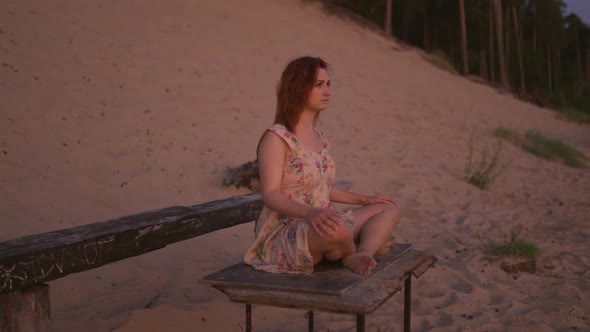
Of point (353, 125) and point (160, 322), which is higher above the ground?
point (353, 125)

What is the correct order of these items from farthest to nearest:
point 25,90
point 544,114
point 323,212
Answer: point 544,114 < point 25,90 < point 323,212

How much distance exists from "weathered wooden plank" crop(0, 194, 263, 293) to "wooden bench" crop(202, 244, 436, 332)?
48 centimetres

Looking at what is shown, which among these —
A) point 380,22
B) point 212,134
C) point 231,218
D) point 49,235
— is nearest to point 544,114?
point 380,22

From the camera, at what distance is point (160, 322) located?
347 cm

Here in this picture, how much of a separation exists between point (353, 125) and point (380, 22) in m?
19.2

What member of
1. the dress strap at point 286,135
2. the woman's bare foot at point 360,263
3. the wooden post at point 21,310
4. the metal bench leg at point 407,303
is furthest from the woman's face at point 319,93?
the wooden post at point 21,310

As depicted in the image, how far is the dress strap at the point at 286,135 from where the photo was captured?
2949 mm

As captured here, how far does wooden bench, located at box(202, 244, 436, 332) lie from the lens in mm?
2375

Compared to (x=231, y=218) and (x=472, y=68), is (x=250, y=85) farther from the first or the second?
(x=472, y=68)

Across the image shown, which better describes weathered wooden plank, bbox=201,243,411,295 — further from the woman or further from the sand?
the sand

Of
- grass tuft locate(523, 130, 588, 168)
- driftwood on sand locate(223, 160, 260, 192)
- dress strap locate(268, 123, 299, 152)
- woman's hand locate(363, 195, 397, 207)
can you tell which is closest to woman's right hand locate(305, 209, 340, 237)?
dress strap locate(268, 123, 299, 152)

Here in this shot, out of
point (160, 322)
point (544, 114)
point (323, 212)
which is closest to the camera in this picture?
point (323, 212)

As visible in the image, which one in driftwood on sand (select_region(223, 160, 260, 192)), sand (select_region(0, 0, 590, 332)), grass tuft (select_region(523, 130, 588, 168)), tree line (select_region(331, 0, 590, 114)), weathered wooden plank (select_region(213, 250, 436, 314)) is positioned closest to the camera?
weathered wooden plank (select_region(213, 250, 436, 314))

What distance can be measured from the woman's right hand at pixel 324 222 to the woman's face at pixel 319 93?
2.16 ft
